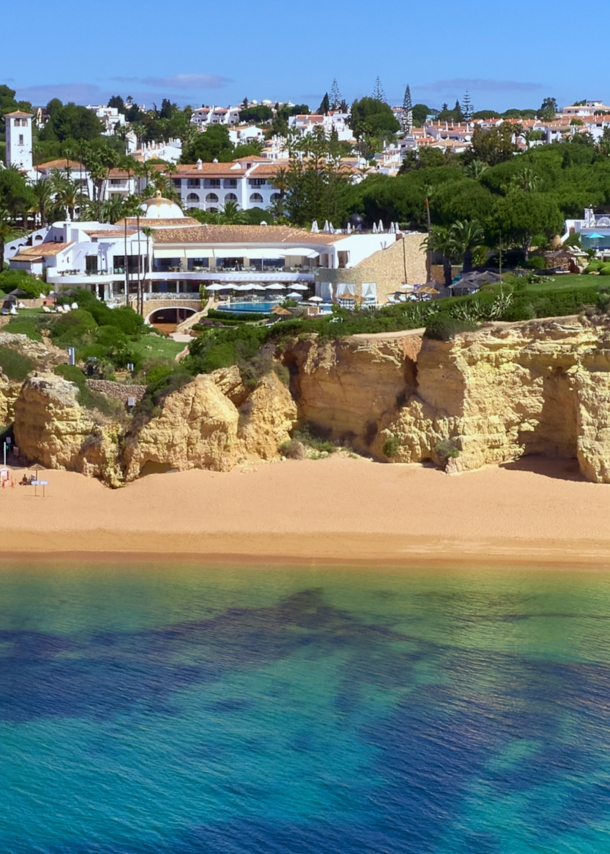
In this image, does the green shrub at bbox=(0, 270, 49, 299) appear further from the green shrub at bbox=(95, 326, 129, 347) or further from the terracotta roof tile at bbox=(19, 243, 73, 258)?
the green shrub at bbox=(95, 326, 129, 347)

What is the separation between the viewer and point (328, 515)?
33.7 m

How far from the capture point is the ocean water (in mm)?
19234

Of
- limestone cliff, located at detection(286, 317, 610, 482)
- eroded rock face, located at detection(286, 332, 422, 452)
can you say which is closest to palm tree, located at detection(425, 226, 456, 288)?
eroded rock face, located at detection(286, 332, 422, 452)

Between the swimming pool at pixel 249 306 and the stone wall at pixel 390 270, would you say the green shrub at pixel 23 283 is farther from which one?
the stone wall at pixel 390 270

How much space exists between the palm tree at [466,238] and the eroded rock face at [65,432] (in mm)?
21056

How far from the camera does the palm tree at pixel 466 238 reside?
52875 millimetres

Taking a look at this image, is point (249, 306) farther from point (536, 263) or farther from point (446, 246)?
point (536, 263)

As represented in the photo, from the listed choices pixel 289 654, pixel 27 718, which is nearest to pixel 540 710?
pixel 289 654

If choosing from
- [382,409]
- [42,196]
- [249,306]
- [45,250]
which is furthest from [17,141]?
[382,409]

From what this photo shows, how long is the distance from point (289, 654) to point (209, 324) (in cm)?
2675

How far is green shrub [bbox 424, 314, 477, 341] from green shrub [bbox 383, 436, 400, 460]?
9.91 feet

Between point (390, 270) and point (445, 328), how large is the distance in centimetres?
2297

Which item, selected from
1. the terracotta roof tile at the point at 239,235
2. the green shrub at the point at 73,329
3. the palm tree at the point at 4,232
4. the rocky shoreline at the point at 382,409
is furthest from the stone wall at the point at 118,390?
the palm tree at the point at 4,232

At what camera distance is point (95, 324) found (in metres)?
47.0
